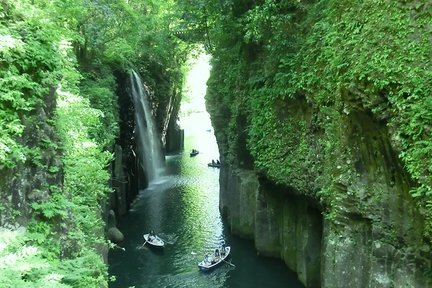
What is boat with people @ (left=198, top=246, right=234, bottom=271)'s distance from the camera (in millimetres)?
18220

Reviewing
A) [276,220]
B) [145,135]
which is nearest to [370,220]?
[276,220]

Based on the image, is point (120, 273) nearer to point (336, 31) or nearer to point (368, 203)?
point (368, 203)

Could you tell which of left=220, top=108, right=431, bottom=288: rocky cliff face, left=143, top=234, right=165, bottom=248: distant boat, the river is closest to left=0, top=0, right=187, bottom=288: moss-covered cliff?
left=220, top=108, right=431, bottom=288: rocky cliff face

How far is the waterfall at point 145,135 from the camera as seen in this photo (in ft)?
107

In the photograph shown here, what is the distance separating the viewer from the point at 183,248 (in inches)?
835

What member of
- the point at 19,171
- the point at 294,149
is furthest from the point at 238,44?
the point at 19,171

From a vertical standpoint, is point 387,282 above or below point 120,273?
above

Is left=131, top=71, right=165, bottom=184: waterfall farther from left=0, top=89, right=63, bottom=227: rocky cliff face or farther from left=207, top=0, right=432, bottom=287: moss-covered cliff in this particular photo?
left=0, top=89, right=63, bottom=227: rocky cliff face

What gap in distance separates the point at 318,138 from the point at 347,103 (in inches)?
117

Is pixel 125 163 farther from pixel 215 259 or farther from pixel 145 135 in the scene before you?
pixel 215 259

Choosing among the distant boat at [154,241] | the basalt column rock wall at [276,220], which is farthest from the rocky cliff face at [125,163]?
the basalt column rock wall at [276,220]

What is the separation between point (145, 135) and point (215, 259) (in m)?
18.1

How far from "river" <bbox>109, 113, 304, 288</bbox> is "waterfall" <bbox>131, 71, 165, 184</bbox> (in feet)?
6.66

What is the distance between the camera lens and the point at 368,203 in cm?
1141
